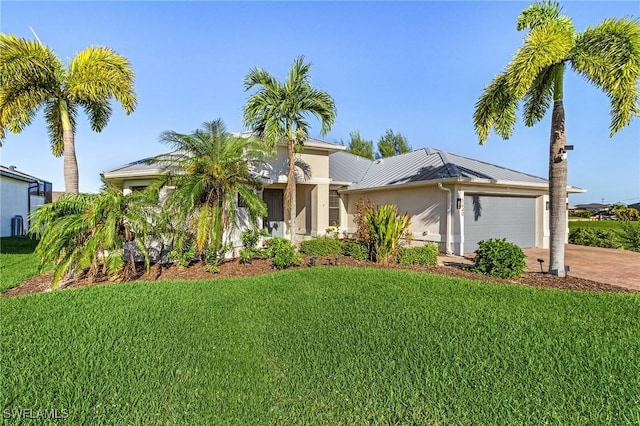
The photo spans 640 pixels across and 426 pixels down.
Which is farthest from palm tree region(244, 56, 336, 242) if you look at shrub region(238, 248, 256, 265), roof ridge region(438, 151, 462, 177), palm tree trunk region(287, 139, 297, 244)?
roof ridge region(438, 151, 462, 177)

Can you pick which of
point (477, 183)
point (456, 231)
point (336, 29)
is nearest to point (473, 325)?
point (456, 231)

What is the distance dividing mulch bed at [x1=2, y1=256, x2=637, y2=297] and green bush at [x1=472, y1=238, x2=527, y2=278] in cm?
23

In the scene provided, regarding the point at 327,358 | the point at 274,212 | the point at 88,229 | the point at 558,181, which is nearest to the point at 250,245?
the point at 88,229

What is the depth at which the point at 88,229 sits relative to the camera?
823 centimetres

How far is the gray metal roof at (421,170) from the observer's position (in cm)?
1494

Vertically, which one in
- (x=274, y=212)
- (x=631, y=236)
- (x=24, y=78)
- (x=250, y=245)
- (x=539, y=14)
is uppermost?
(x=539, y=14)

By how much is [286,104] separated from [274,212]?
7.25 metres

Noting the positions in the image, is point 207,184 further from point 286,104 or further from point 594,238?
point 594,238

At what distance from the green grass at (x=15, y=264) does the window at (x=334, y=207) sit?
12687 mm

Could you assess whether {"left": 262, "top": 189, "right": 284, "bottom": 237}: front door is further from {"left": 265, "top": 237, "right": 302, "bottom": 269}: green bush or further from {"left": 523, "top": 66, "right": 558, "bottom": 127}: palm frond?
{"left": 523, "top": 66, "right": 558, "bottom": 127}: palm frond

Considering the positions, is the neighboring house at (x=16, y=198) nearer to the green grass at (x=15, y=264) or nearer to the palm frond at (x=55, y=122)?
the green grass at (x=15, y=264)

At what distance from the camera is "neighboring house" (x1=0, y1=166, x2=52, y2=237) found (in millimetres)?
20797

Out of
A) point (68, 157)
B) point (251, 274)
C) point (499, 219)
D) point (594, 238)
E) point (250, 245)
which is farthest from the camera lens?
point (594, 238)

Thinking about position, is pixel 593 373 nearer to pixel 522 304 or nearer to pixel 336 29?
pixel 522 304
